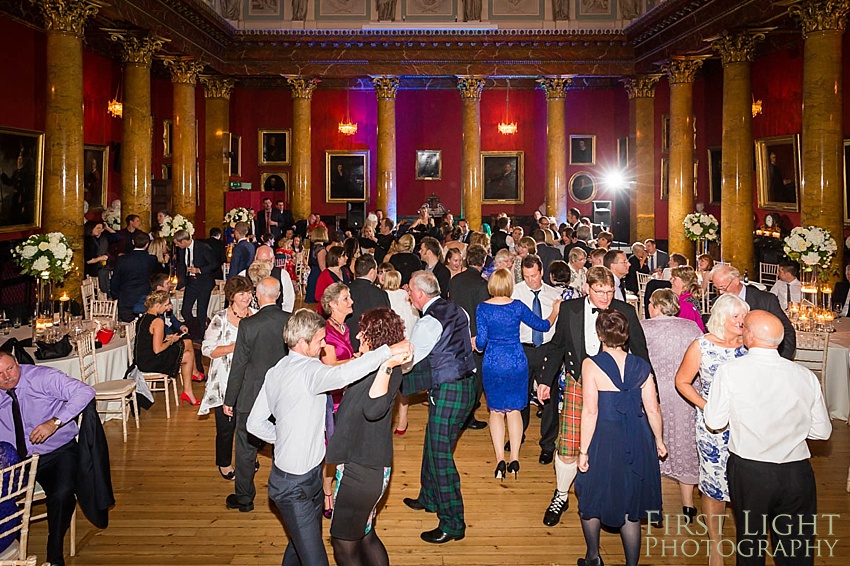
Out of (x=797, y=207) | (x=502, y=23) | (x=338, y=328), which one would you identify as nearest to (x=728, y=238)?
(x=797, y=207)

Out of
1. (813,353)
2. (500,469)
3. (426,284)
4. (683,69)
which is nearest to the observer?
(426,284)

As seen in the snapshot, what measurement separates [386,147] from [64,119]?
11350mm

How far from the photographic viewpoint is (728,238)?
51.7 feet

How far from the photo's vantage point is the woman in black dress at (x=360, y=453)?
4.50m

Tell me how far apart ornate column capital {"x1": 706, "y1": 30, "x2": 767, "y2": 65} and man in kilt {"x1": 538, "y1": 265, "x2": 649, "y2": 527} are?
11.1 metres

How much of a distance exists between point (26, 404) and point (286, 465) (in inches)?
78.5

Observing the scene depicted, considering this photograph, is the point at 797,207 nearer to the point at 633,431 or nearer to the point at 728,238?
the point at 728,238

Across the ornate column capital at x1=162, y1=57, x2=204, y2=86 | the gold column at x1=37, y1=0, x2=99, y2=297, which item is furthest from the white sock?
the ornate column capital at x1=162, y1=57, x2=204, y2=86

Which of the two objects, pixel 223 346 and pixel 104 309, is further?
pixel 104 309

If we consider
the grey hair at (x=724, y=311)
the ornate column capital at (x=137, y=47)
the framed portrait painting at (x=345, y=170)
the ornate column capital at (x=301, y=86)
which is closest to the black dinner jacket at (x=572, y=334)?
the grey hair at (x=724, y=311)

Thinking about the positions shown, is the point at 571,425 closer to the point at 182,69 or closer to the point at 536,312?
the point at 536,312

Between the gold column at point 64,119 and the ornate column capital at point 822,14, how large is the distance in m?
10.9

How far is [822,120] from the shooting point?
491 inches

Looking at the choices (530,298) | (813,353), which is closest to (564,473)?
(530,298)
